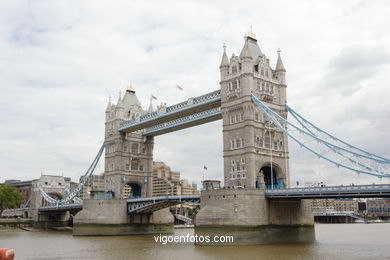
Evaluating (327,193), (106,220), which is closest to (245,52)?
(327,193)

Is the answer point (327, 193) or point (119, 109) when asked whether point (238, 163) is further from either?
point (119, 109)

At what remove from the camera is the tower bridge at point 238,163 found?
37.5 metres

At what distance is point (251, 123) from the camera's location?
4309 cm

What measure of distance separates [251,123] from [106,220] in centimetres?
2454

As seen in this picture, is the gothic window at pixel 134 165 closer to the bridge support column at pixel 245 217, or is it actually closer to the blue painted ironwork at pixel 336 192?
the bridge support column at pixel 245 217

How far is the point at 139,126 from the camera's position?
61188mm

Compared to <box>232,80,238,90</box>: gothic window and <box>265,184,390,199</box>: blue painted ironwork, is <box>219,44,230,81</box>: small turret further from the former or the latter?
<box>265,184,390,199</box>: blue painted ironwork

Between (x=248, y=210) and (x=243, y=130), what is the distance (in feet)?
31.2

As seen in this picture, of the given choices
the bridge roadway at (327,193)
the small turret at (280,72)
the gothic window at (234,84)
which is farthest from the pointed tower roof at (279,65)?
the bridge roadway at (327,193)

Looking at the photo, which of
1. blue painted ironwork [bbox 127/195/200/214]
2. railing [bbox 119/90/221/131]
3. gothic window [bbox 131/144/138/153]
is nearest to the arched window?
gothic window [bbox 131/144/138/153]

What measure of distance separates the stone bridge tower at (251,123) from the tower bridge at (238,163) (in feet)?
0.34

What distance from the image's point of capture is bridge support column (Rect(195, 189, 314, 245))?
1457 inches

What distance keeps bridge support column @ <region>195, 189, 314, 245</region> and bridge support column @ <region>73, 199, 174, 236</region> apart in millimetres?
19612

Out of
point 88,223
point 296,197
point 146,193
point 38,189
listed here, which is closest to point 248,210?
point 296,197
